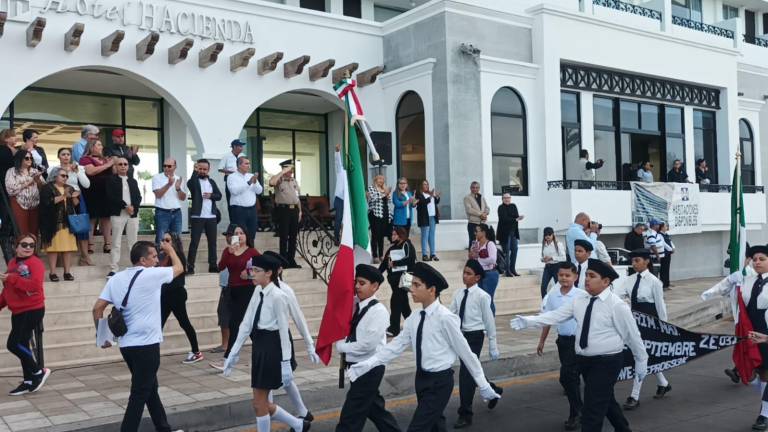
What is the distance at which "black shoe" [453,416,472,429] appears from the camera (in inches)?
293

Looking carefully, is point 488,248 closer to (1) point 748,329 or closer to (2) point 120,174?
(1) point 748,329

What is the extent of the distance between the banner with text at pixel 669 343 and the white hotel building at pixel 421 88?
349 inches

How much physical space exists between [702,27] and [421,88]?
12.2 metres

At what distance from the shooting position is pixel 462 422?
7457mm

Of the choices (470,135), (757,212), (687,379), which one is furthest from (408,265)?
(757,212)

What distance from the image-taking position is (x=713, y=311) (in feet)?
50.3

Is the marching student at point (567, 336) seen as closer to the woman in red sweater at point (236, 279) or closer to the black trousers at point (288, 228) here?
the woman in red sweater at point (236, 279)

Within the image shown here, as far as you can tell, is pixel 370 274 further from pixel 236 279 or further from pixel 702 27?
pixel 702 27

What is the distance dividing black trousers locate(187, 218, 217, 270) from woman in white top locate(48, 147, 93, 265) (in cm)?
162

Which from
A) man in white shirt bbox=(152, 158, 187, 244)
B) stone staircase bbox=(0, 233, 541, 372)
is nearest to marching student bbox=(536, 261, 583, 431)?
stone staircase bbox=(0, 233, 541, 372)

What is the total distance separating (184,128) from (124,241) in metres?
6.12

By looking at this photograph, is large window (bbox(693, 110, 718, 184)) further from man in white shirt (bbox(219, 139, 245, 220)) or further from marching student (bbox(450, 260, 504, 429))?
marching student (bbox(450, 260, 504, 429))

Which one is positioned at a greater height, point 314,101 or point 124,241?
point 314,101

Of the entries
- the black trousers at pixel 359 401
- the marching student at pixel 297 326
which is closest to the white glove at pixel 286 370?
the marching student at pixel 297 326
